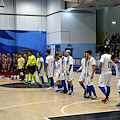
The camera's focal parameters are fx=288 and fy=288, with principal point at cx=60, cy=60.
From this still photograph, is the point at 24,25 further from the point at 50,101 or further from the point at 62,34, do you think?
the point at 50,101

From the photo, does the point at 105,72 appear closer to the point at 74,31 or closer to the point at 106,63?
the point at 106,63

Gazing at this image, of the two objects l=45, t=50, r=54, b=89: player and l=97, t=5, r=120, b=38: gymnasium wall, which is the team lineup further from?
l=97, t=5, r=120, b=38: gymnasium wall

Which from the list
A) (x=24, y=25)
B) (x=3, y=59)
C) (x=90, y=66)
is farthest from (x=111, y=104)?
(x=24, y=25)

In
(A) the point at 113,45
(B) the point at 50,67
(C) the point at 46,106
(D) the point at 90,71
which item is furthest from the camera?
(A) the point at 113,45

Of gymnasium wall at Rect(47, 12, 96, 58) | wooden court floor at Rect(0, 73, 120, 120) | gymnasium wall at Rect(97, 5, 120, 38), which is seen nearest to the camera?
wooden court floor at Rect(0, 73, 120, 120)

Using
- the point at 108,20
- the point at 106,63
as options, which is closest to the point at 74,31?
the point at 108,20

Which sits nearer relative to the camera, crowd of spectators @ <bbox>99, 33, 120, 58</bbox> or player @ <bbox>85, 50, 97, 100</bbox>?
player @ <bbox>85, 50, 97, 100</bbox>

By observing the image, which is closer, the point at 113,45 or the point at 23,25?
the point at 113,45

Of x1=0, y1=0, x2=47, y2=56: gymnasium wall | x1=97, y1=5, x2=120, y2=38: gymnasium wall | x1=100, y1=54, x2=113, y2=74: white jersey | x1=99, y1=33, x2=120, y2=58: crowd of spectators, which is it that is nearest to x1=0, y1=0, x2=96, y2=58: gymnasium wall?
x1=0, y1=0, x2=47, y2=56: gymnasium wall

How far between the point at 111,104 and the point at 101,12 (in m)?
28.3

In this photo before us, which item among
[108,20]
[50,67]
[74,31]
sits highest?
[108,20]

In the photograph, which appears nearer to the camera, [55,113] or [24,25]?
[55,113]

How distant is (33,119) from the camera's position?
7.97 metres

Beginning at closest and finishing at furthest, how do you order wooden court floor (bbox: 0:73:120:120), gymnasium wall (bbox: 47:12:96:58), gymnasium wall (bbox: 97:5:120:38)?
wooden court floor (bbox: 0:73:120:120), gymnasium wall (bbox: 47:12:96:58), gymnasium wall (bbox: 97:5:120:38)
